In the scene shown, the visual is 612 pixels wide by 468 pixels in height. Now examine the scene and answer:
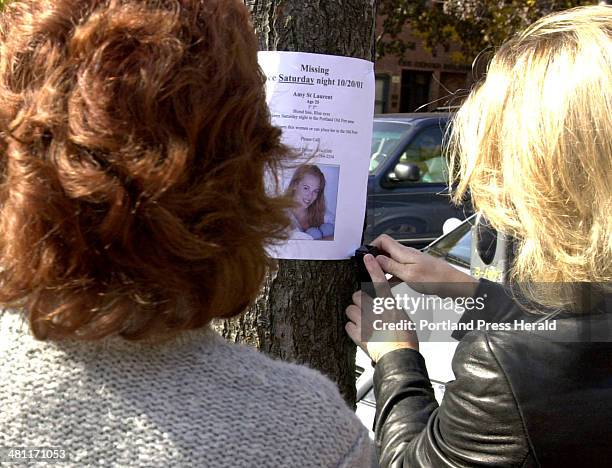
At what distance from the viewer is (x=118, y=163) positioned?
1014 millimetres

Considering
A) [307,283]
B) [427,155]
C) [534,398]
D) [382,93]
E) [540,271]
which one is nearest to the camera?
[534,398]

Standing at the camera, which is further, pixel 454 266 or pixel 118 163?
pixel 454 266

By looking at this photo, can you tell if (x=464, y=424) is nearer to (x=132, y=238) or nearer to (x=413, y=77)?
(x=132, y=238)

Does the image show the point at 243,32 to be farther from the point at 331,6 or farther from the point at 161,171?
the point at 331,6

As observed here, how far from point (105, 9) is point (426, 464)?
1.03m

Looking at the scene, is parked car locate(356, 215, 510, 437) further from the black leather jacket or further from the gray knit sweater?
the gray knit sweater

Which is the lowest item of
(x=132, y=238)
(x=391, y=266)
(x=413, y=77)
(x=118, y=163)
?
(x=391, y=266)

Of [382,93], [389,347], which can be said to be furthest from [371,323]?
[382,93]

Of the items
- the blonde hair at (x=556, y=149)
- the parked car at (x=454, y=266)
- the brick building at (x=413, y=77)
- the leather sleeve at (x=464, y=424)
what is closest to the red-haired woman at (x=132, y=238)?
the leather sleeve at (x=464, y=424)

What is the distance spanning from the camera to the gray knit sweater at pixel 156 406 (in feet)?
3.50

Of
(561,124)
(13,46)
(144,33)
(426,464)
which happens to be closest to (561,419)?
(426,464)

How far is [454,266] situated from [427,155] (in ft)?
11.2

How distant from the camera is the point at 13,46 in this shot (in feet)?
3.50

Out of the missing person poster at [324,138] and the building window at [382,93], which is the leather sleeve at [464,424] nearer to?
the missing person poster at [324,138]
